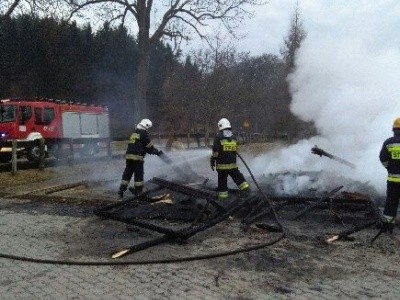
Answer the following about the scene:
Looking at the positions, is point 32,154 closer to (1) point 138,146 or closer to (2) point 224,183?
(1) point 138,146

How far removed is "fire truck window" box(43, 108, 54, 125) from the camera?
1945cm

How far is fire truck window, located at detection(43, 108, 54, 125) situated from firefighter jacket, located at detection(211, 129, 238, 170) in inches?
489

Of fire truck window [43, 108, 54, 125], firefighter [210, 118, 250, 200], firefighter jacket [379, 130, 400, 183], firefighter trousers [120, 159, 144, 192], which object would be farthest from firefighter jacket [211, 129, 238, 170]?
fire truck window [43, 108, 54, 125]

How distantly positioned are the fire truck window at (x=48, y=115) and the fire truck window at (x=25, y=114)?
801mm

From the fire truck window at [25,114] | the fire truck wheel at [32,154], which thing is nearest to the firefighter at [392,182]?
the fire truck wheel at [32,154]

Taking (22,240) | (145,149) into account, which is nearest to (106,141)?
(145,149)

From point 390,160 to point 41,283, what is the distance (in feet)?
18.3

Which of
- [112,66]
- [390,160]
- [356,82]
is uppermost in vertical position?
[112,66]

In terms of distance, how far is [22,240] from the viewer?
6.67m

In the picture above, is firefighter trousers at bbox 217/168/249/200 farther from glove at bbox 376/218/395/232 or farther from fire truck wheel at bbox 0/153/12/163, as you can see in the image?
fire truck wheel at bbox 0/153/12/163

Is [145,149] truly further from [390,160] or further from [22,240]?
[390,160]

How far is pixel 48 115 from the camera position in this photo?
1969cm

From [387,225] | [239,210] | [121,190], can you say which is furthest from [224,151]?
[387,225]

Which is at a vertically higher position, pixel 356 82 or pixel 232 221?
pixel 356 82
